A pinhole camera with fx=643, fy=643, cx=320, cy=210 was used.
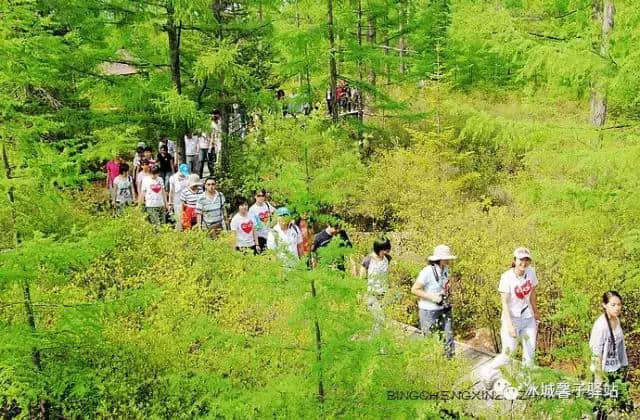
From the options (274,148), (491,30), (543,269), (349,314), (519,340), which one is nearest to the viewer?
(349,314)

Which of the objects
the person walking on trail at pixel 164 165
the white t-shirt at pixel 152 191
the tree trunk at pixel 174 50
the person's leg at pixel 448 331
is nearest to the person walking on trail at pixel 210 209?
the white t-shirt at pixel 152 191

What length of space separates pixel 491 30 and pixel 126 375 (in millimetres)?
7719

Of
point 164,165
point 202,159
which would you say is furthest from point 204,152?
point 164,165

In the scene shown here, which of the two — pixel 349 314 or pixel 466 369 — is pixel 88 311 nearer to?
pixel 349 314

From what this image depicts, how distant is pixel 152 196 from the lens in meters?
11.8

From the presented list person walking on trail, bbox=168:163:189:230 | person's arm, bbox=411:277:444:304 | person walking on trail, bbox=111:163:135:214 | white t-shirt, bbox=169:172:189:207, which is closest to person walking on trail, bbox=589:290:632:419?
person's arm, bbox=411:277:444:304

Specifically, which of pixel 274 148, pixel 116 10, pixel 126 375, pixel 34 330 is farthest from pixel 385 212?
pixel 34 330

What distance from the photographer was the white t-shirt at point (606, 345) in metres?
6.41

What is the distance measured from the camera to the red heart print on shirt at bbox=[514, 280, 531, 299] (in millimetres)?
7148

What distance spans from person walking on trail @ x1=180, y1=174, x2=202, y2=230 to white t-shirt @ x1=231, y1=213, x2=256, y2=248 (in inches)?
42.9

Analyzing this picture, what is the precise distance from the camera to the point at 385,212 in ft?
47.7

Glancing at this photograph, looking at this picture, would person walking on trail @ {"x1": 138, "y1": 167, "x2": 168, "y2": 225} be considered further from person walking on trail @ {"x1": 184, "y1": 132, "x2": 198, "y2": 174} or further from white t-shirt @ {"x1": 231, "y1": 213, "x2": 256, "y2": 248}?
person walking on trail @ {"x1": 184, "y1": 132, "x2": 198, "y2": 174}

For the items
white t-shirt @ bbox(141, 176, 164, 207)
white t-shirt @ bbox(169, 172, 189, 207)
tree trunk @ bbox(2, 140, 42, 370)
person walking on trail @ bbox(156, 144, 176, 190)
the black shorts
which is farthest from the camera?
person walking on trail @ bbox(156, 144, 176, 190)

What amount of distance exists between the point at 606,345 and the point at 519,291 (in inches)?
42.2
